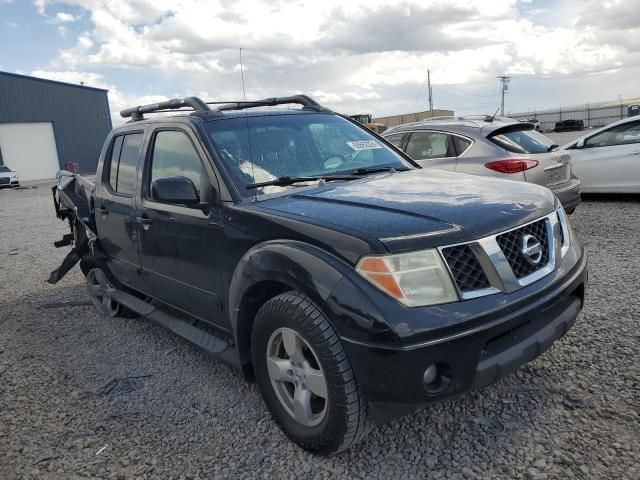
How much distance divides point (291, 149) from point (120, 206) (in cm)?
158

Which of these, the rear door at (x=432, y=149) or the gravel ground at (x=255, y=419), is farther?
the rear door at (x=432, y=149)

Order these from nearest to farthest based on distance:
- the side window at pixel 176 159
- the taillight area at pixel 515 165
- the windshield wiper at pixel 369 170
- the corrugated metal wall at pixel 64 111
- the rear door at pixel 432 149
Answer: the side window at pixel 176 159 → the windshield wiper at pixel 369 170 → the taillight area at pixel 515 165 → the rear door at pixel 432 149 → the corrugated metal wall at pixel 64 111

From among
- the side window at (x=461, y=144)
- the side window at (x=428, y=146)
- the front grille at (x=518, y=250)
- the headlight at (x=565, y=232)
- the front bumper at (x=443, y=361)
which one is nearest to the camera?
the front bumper at (x=443, y=361)

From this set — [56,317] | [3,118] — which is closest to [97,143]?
[3,118]

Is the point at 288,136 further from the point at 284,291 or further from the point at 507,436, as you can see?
the point at 507,436

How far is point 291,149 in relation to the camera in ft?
11.2

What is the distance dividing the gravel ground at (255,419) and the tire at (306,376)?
0.19 meters

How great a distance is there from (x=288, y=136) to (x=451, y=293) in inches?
71.6

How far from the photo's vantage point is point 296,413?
254cm

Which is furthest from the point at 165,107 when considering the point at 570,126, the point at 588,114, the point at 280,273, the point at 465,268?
the point at 588,114

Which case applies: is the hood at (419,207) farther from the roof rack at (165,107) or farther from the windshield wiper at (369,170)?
the roof rack at (165,107)

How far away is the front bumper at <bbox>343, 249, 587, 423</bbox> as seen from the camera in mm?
2049

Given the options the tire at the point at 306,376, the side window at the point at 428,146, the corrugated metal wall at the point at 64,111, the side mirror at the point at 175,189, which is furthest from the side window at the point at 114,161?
the corrugated metal wall at the point at 64,111

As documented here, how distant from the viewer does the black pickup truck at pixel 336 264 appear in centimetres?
212
